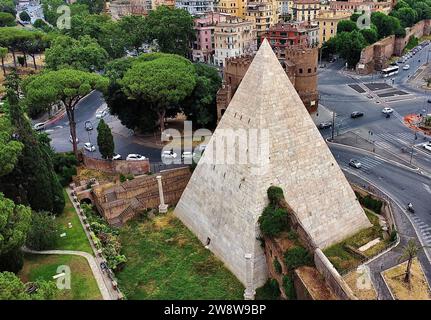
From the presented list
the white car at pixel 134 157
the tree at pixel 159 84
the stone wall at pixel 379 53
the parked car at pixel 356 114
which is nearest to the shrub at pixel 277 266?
the white car at pixel 134 157

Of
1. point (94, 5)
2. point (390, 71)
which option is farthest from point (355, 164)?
point (94, 5)

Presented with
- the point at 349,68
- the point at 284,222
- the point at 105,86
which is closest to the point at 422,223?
the point at 284,222

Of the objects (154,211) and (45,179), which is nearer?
(45,179)

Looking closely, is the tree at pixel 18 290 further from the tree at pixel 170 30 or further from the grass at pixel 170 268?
the tree at pixel 170 30

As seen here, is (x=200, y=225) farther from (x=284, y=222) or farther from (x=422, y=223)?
(x=422, y=223)

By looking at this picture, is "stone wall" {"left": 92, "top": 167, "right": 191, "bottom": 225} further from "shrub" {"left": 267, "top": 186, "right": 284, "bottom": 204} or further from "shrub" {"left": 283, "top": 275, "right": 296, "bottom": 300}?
"shrub" {"left": 283, "top": 275, "right": 296, "bottom": 300}

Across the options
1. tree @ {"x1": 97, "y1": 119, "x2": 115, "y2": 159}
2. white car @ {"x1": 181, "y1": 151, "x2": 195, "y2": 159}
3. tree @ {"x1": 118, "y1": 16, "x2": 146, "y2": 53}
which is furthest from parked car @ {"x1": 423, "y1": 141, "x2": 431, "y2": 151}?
tree @ {"x1": 118, "y1": 16, "x2": 146, "y2": 53}

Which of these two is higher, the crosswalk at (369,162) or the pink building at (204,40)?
the pink building at (204,40)
